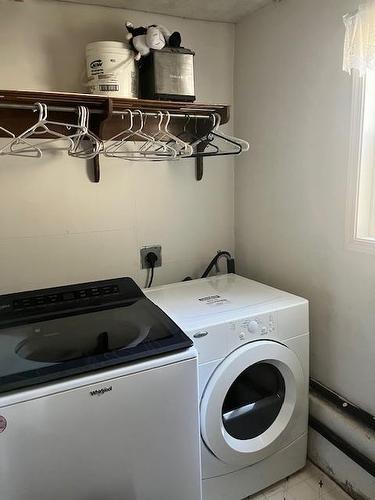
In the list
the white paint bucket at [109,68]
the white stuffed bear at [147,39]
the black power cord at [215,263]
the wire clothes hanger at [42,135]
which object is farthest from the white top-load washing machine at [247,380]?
the white stuffed bear at [147,39]

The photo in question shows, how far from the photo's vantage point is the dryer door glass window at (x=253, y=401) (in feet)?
5.22

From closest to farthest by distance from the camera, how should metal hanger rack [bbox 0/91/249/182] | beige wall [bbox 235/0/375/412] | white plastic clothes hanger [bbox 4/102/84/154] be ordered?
white plastic clothes hanger [bbox 4/102/84/154] → metal hanger rack [bbox 0/91/249/182] → beige wall [bbox 235/0/375/412]

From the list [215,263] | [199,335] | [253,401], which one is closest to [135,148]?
[215,263]

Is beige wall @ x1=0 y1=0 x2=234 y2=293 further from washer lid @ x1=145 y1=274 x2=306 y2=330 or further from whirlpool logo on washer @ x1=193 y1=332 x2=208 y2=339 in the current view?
whirlpool logo on washer @ x1=193 y1=332 x2=208 y2=339

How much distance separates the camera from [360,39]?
1.31 meters

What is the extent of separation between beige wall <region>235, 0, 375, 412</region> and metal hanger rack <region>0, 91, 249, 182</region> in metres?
0.27

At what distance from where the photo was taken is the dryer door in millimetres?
1439

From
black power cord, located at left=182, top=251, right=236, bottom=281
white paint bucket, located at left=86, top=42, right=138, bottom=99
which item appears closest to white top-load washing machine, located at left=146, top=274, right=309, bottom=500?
black power cord, located at left=182, top=251, right=236, bottom=281

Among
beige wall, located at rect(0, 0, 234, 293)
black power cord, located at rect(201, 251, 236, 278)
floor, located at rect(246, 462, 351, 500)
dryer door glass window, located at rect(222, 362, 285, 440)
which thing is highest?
beige wall, located at rect(0, 0, 234, 293)

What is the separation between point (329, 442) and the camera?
1.73m

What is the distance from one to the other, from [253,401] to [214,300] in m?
0.48

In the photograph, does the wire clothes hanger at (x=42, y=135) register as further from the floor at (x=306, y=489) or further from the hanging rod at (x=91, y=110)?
the floor at (x=306, y=489)

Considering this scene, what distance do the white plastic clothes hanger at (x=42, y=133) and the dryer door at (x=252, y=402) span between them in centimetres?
103

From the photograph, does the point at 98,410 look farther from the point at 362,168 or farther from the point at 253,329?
the point at 362,168
